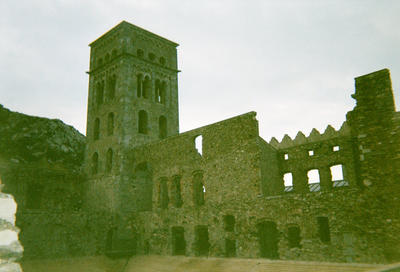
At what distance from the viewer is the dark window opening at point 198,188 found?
837 inches

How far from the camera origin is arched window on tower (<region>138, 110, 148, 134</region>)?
29.5 meters

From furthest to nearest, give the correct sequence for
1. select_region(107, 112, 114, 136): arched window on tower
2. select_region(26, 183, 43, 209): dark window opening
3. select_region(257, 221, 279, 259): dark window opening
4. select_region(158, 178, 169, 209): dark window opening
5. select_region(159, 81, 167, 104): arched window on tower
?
select_region(159, 81, 167, 104): arched window on tower < select_region(107, 112, 114, 136): arched window on tower < select_region(26, 183, 43, 209): dark window opening < select_region(158, 178, 169, 209): dark window opening < select_region(257, 221, 279, 259): dark window opening

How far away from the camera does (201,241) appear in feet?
65.1

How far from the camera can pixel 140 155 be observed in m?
26.0

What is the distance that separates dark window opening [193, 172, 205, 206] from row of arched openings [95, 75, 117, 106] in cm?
1356

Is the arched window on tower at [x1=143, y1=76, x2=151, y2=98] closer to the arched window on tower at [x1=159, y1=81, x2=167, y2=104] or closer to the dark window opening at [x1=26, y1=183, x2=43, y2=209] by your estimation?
the arched window on tower at [x1=159, y1=81, x2=167, y2=104]

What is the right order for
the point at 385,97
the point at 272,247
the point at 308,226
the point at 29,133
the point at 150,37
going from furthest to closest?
1. the point at 29,133
2. the point at 150,37
3. the point at 272,247
4. the point at 308,226
5. the point at 385,97

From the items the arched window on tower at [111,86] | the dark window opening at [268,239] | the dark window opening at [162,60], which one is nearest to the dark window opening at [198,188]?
the dark window opening at [268,239]

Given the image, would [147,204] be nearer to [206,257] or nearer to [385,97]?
[206,257]

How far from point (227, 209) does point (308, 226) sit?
478 centimetres

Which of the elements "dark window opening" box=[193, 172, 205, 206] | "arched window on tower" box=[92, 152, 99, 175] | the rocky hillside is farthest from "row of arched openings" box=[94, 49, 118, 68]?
"dark window opening" box=[193, 172, 205, 206]

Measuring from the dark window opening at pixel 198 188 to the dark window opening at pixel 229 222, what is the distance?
3560 mm

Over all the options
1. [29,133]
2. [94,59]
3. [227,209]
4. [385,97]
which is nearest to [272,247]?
[227,209]

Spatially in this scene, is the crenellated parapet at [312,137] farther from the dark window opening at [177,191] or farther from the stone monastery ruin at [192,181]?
the dark window opening at [177,191]
